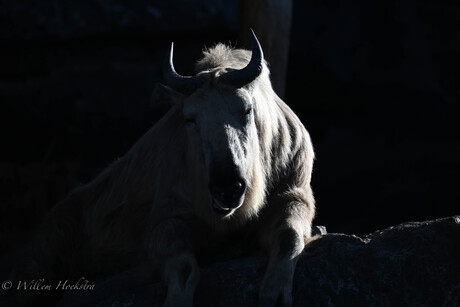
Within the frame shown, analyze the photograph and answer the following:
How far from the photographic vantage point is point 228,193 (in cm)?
455

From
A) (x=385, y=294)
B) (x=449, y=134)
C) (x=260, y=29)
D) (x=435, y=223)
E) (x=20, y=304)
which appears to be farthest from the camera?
(x=449, y=134)

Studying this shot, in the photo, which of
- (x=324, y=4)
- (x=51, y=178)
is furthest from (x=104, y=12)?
(x=324, y=4)

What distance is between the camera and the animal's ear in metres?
5.35

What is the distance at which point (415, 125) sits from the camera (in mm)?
9672

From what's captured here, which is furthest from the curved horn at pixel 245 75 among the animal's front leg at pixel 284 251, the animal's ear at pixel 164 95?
the animal's front leg at pixel 284 251

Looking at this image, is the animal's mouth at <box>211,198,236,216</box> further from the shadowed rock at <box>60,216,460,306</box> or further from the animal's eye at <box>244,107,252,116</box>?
the animal's eye at <box>244,107,252,116</box>

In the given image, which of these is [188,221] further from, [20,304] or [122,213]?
[20,304]

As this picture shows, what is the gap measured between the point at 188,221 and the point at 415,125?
200 inches

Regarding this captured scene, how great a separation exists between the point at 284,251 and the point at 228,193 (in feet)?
1.62

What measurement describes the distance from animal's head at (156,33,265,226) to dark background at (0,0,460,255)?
3952mm

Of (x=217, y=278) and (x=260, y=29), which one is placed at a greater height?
(x=260, y=29)

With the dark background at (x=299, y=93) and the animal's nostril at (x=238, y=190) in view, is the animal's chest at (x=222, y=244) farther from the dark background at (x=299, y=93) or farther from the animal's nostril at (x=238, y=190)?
the dark background at (x=299, y=93)

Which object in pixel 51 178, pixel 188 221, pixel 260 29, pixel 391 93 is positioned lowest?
pixel 51 178

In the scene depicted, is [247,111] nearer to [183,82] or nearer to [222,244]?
[183,82]
